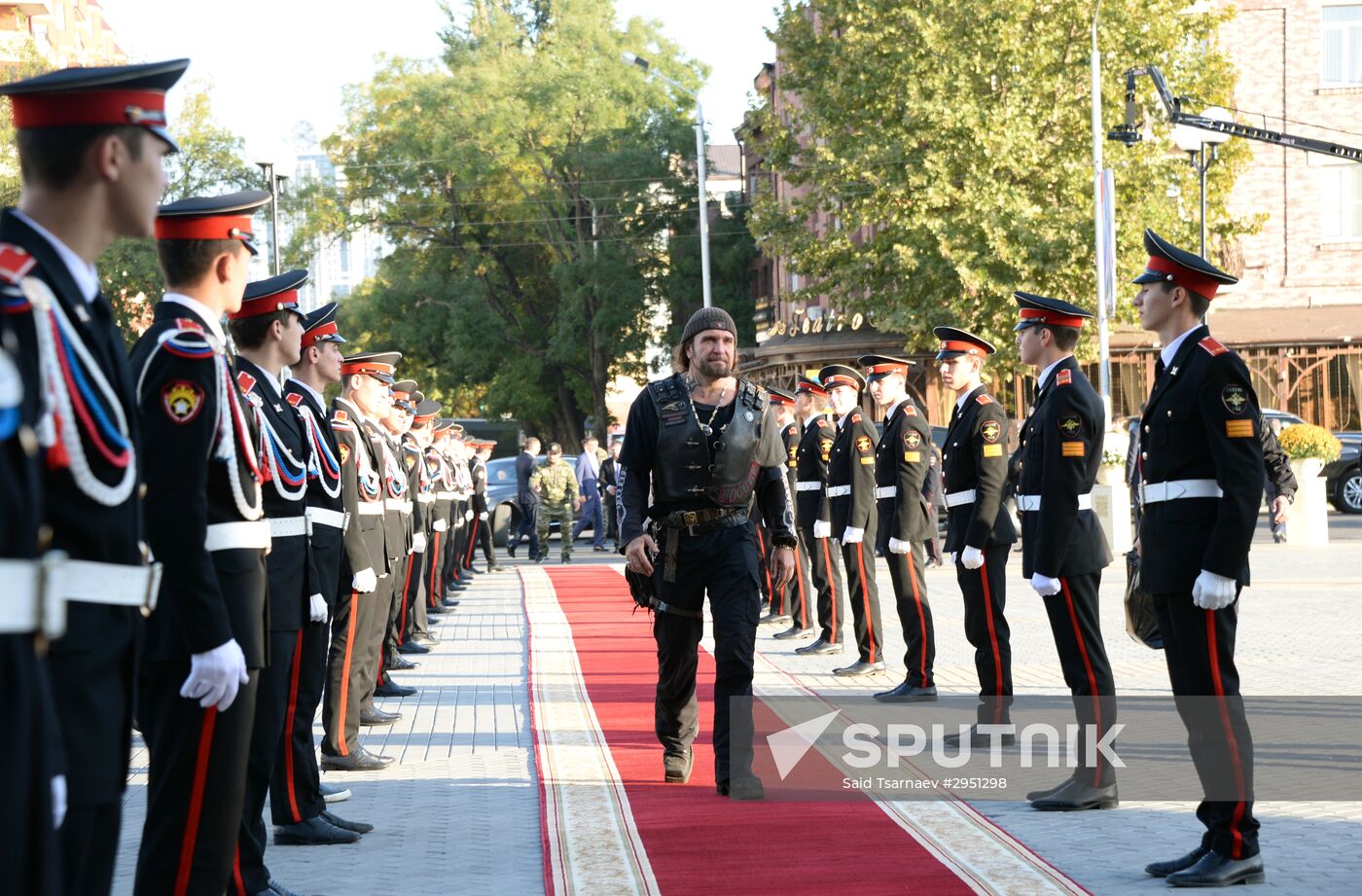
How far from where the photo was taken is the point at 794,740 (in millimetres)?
9438

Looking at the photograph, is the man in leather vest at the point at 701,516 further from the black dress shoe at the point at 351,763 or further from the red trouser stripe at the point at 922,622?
the red trouser stripe at the point at 922,622

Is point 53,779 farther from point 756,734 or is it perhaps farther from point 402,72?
point 402,72

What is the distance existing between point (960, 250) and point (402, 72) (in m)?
30.9

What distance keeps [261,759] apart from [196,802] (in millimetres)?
754

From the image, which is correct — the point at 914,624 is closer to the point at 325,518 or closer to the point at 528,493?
the point at 325,518

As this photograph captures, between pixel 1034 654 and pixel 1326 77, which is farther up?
pixel 1326 77

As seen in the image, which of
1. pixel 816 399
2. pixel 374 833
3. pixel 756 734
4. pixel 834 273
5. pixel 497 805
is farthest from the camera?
pixel 834 273

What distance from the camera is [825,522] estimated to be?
1416 cm

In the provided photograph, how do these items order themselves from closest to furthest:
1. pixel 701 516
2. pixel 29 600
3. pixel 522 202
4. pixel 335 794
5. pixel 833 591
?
pixel 29 600, pixel 335 794, pixel 701 516, pixel 833 591, pixel 522 202

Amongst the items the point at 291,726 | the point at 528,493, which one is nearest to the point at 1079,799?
the point at 291,726

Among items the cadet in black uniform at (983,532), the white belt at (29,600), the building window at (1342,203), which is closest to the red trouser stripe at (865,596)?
the cadet in black uniform at (983,532)

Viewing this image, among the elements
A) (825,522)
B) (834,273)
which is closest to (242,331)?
(825,522)

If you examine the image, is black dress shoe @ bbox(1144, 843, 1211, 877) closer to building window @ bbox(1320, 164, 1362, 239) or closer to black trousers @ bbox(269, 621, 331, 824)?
black trousers @ bbox(269, 621, 331, 824)

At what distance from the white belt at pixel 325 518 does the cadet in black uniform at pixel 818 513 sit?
6.98m
